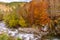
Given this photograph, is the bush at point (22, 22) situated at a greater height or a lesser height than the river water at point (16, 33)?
greater

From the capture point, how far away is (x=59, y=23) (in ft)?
6.61

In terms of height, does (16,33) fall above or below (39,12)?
below

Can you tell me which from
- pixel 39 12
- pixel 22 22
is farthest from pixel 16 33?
pixel 39 12

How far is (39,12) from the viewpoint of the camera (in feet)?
6.60

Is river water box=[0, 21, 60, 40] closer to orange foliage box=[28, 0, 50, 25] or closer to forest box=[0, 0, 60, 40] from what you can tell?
forest box=[0, 0, 60, 40]

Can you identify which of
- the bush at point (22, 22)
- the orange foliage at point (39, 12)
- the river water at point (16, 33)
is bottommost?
the river water at point (16, 33)

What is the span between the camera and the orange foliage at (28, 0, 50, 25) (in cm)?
200

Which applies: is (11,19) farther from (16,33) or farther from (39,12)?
(39,12)

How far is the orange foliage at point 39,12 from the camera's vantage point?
1997 mm

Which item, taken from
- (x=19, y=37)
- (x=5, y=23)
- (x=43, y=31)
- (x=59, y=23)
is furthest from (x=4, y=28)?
(x=59, y=23)

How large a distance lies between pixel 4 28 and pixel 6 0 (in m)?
0.30

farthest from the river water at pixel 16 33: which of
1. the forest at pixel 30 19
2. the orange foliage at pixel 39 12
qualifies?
the orange foliage at pixel 39 12

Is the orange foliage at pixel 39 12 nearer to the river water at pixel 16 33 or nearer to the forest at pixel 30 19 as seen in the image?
the forest at pixel 30 19

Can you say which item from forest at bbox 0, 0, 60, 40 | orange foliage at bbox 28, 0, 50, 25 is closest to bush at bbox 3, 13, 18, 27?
forest at bbox 0, 0, 60, 40
